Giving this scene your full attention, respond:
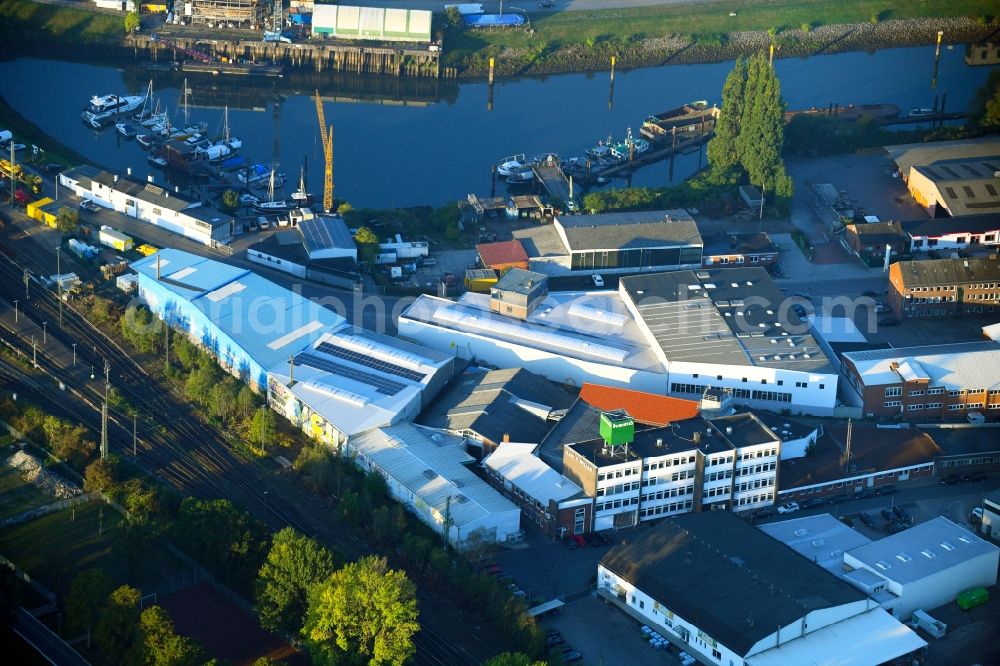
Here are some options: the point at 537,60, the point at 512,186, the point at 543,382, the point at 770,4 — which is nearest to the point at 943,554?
Result: the point at 543,382

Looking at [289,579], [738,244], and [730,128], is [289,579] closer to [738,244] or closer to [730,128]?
[738,244]

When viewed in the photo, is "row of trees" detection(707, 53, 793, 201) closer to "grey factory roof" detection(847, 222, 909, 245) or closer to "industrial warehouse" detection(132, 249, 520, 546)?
"grey factory roof" detection(847, 222, 909, 245)

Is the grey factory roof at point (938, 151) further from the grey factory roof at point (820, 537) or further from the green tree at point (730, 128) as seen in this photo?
the grey factory roof at point (820, 537)

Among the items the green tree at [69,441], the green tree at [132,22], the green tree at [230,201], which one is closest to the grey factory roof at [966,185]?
the green tree at [230,201]

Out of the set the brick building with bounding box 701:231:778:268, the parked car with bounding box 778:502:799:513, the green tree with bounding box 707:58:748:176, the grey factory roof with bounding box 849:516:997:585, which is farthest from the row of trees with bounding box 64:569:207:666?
the green tree with bounding box 707:58:748:176

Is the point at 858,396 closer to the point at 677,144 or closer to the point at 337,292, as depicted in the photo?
the point at 337,292

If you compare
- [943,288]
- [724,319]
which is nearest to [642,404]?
[724,319]

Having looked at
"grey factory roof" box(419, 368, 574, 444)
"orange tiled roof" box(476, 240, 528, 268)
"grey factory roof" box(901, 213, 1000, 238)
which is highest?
"grey factory roof" box(901, 213, 1000, 238)
